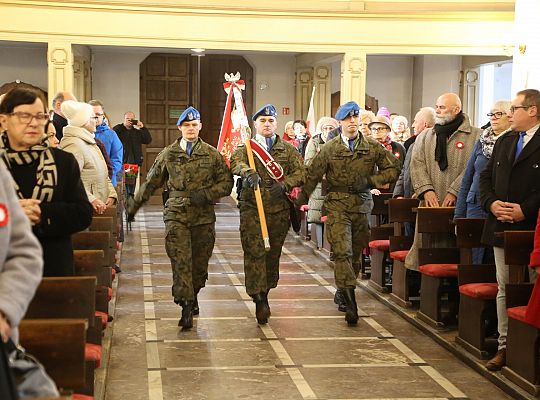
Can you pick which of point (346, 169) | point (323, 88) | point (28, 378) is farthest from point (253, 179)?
point (323, 88)

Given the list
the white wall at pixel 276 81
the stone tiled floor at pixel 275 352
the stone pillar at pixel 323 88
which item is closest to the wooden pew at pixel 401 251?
the stone tiled floor at pixel 275 352

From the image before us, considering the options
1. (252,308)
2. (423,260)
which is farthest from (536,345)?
(252,308)

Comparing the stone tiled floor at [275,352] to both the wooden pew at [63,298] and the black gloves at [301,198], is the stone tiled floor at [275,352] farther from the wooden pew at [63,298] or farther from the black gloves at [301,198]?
the wooden pew at [63,298]

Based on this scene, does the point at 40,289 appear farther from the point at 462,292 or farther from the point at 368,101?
the point at 368,101

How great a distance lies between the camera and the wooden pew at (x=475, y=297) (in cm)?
618

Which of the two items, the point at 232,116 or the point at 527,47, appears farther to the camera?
the point at 527,47

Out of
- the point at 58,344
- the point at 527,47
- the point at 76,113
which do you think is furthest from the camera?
the point at 527,47

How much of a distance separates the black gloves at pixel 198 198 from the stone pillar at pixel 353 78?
9.35 metres

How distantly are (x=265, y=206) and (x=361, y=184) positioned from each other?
85cm

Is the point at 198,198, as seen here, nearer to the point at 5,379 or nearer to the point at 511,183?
the point at 511,183

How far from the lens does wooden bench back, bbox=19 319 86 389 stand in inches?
132

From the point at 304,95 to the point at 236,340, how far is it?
13.0 metres

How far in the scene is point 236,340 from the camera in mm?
6832

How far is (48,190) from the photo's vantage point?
4027 millimetres
